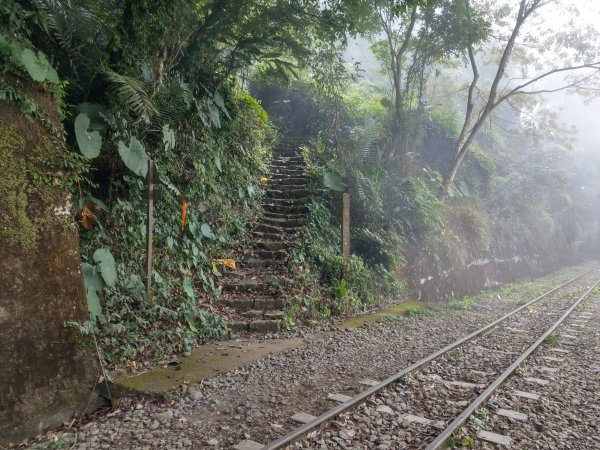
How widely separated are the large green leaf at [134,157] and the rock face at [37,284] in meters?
0.98

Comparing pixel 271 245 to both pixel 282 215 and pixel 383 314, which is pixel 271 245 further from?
Result: pixel 383 314

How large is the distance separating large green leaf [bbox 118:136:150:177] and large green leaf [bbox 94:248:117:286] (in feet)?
3.57

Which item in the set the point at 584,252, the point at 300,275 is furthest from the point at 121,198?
the point at 584,252

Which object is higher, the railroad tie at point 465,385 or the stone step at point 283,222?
the stone step at point 283,222

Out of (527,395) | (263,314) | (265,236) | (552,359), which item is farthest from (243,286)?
(552,359)

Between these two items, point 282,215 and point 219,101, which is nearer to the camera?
point 219,101

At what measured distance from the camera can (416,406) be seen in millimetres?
4391

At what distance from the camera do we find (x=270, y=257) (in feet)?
28.1

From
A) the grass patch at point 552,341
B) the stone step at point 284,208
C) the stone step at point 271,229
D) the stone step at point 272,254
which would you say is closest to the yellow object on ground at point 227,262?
the stone step at point 272,254

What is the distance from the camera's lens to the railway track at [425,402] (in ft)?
11.9

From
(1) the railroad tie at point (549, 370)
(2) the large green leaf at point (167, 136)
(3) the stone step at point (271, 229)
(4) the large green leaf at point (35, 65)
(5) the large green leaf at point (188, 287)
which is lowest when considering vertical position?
(1) the railroad tie at point (549, 370)

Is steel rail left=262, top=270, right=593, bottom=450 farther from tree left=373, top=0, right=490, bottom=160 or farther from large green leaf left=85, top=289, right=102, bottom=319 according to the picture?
tree left=373, top=0, right=490, bottom=160

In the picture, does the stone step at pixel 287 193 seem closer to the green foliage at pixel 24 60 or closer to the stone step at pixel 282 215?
the stone step at pixel 282 215

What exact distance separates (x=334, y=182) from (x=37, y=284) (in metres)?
7.54
